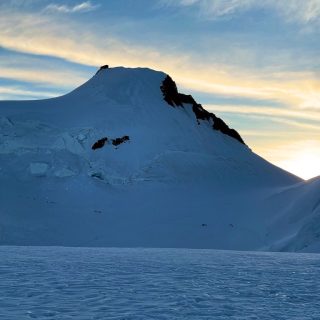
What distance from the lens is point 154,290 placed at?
17.8m

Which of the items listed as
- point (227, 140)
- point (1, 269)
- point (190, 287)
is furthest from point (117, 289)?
point (227, 140)

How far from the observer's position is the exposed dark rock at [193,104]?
8144 centimetres

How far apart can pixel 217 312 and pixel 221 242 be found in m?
35.6

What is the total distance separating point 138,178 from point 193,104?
91.6 ft

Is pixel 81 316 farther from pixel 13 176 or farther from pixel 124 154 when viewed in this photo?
pixel 124 154

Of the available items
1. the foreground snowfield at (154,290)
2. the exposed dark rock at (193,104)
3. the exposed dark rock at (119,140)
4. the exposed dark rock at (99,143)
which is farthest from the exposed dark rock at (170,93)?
the foreground snowfield at (154,290)

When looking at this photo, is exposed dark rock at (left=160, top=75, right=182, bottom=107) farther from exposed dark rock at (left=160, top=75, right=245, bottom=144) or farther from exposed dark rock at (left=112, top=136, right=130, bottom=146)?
exposed dark rock at (left=112, top=136, right=130, bottom=146)

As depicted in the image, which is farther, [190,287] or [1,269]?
[1,269]

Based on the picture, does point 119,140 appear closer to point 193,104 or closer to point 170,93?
point 170,93

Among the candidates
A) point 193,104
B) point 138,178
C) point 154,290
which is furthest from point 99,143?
point 154,290

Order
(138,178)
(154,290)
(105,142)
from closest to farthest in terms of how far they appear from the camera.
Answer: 1. (154,290)
2. (138,178)
3. (105,142)

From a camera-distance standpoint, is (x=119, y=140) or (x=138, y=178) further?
(x=119, y=140)

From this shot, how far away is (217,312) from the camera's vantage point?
1380cm

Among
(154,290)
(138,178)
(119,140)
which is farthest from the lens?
(119,140)
